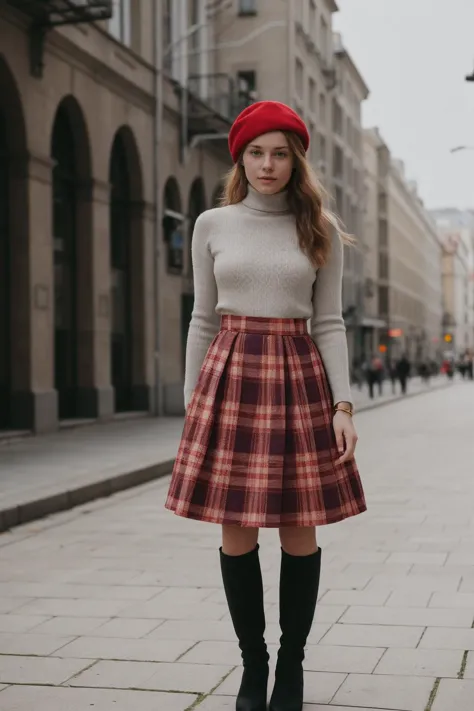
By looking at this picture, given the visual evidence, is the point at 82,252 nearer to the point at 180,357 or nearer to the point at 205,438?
the point at 180,357

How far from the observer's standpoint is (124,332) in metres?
23.5

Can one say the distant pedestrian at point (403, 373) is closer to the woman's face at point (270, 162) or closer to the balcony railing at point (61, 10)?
the balcony railing at point (61, 10)

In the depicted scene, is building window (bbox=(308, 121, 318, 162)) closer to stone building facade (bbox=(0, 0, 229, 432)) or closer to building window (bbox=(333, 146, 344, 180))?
building window (bbox=(333, 146, 344, 180))

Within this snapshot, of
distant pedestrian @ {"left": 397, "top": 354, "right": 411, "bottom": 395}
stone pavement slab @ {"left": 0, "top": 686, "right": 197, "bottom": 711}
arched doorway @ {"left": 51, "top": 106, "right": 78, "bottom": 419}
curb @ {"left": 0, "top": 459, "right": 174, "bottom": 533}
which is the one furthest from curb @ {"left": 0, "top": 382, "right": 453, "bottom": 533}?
distant pedestrian @ {"left": 397, "top": 354, "right": 411, "bottom": 395}

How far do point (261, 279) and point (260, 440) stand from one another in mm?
512

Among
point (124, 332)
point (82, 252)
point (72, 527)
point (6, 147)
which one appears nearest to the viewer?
point (72, 527)

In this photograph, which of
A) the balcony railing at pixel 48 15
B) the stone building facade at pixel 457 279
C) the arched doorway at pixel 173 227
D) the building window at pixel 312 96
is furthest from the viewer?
the stone building facade at pixel 457 279

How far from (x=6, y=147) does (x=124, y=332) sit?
6.64m

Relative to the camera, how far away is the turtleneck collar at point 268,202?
3850 mm

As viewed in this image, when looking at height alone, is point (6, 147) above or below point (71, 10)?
below

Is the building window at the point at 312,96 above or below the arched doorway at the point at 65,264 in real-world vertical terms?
above

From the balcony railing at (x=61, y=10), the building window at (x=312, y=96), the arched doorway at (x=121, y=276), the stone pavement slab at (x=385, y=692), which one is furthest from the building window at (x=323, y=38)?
the stone pavement slab at (x=385, y=692)

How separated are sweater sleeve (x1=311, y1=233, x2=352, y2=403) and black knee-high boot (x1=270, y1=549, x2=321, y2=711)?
55 centimetres

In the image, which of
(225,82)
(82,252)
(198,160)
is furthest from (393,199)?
(82,252)
